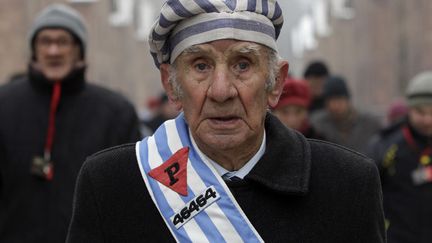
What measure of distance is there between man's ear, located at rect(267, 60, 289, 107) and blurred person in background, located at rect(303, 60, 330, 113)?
8.11m

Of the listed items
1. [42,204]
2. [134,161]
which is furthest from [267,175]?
[42,204]

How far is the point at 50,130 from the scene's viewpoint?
6.04m

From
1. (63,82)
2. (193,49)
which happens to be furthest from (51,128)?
(193,49)

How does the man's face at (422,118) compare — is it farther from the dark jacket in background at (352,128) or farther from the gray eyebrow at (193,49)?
the gray eyebrow at (193,49)

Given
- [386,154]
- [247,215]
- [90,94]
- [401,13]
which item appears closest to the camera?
[247,215]

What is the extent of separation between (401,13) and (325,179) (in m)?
29.3

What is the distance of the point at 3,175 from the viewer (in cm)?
591

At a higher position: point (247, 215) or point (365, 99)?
point (247, 215)

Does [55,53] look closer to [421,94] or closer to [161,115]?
[421,94]

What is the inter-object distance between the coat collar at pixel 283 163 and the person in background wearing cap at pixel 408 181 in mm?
4459

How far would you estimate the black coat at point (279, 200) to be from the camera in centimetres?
330

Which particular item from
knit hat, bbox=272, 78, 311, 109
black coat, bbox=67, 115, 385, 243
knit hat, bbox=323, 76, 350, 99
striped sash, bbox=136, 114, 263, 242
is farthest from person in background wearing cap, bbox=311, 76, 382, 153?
striped sash, bbox=136, 114, 263, 242

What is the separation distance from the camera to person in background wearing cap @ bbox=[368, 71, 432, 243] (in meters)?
7.88

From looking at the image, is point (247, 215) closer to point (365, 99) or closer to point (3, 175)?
point (3, 175)
